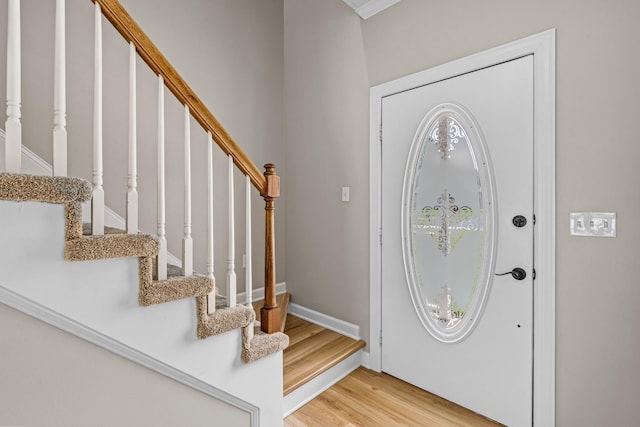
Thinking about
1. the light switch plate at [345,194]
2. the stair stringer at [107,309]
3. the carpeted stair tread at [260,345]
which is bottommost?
the carpeted stair tread at [260,345]

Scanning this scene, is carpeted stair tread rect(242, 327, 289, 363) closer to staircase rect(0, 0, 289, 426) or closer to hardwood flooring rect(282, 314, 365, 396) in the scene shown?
staircase rect(0, 0, 289, 426)

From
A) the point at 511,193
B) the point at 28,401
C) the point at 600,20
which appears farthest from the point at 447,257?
the point at 28,401

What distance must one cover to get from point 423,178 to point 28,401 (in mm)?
2122

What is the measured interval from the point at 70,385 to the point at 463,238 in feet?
6.50

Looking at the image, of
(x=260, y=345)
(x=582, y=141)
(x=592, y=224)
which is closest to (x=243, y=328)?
(x=260, y=345)

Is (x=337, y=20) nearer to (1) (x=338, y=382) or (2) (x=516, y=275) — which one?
(2) (x=516, y=275)

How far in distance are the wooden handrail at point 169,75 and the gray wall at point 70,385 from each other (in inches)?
37.1

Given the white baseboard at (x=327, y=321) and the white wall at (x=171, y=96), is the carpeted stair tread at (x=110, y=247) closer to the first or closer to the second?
the white wall at (x=171, y=96)

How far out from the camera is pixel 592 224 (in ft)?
4.78

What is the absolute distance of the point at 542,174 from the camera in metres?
1.58

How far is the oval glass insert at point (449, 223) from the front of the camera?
5.87ft

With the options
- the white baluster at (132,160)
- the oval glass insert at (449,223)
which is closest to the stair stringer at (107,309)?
the white baluster at (132,160)

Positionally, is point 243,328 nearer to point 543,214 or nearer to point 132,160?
point 132,160

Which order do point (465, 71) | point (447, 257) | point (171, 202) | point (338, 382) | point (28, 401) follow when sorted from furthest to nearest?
point (171, 202) → point (338, 382) → point (447, 257) → point (465, 71) → point (28, 401)
